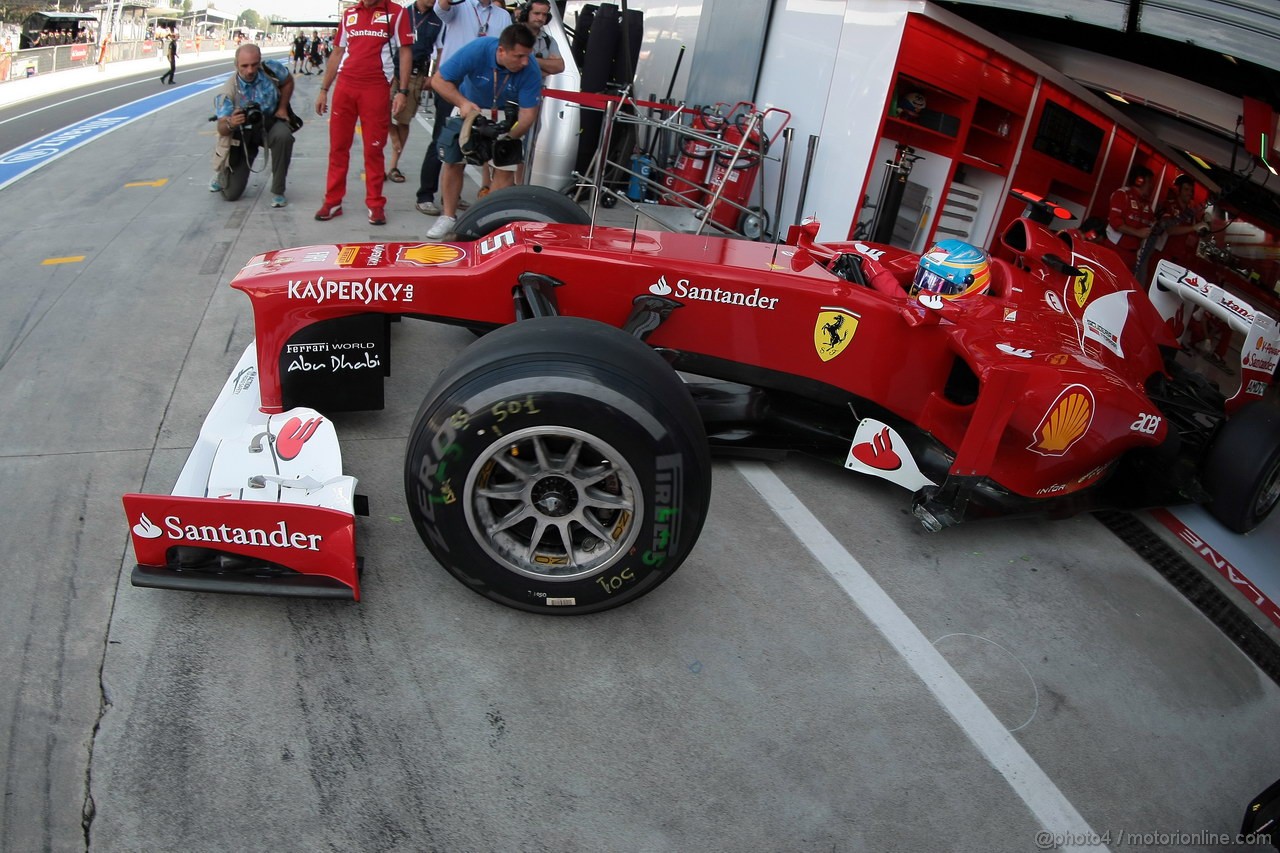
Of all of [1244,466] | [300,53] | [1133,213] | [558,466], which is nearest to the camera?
[558,466]

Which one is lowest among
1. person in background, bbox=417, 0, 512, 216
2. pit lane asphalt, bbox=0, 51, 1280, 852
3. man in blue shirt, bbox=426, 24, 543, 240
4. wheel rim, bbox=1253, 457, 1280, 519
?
pit lane asphalt, bbox=0, 51, 1280, 852

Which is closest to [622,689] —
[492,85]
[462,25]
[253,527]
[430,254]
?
[253,527]

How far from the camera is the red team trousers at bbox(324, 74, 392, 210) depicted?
666 cm

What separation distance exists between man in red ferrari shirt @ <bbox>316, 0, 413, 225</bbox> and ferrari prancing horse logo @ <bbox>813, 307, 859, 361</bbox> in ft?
14.8

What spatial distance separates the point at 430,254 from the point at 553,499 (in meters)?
1.48

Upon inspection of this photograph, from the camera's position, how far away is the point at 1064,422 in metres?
3.67

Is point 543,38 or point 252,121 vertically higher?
point 543,38

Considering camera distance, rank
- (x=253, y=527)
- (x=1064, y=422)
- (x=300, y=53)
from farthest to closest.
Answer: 1. (x=300, y=53)
2. (x=1064, y=422)
3. (x=253, y=527)

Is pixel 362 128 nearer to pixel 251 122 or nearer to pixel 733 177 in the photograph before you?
pixel 251 122

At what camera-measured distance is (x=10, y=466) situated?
343cm

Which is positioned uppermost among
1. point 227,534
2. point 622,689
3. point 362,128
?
point 362,128

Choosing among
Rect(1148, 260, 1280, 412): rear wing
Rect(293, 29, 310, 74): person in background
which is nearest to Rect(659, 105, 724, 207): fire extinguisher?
Rect(1148, 260, 1280, 412): rear wing

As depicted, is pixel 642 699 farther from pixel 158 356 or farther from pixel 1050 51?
pixel 1050 51

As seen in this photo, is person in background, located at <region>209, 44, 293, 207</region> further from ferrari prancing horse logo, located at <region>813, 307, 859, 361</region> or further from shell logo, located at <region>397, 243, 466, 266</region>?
ferrari prancing horse logo, located at <region>813, 307, 859, 361</region>
